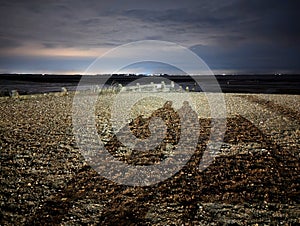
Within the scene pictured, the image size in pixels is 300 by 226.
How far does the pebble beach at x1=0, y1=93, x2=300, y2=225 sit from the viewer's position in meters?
5.76

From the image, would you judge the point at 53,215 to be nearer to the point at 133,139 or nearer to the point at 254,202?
the point at 254,202

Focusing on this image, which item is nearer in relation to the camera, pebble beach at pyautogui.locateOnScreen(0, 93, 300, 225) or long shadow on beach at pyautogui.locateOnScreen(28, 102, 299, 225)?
pebble beach at pyautogui.locateOnScreen(0, 93, 300, 225)

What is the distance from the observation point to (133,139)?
42.1 ft

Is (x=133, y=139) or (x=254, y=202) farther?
(x=133, y=139)

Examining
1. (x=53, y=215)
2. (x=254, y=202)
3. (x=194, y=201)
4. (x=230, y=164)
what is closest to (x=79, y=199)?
(x=53, y=215)

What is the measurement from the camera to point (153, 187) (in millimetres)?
7492

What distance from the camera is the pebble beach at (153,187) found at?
5758 mm

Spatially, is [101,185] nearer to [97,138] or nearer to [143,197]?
[143,197]

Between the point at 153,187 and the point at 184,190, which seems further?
the point at 153,187

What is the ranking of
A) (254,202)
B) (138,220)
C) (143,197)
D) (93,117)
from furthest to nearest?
(93,117) → (143,197) → (254,202) → (138,220)

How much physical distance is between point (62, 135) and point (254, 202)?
948 cm

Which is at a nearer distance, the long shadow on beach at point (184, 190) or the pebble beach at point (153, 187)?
the pebble beach at point (153, 187)

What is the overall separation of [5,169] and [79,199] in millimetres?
3346

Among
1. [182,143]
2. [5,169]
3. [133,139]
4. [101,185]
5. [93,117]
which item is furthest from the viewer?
[93,117]
